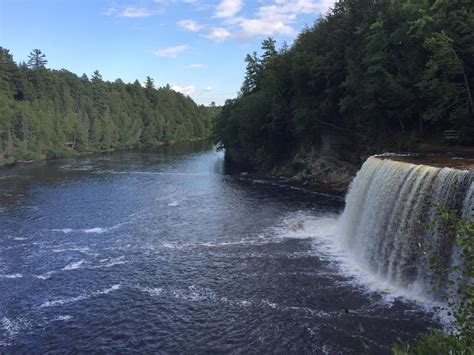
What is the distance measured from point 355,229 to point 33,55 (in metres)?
148

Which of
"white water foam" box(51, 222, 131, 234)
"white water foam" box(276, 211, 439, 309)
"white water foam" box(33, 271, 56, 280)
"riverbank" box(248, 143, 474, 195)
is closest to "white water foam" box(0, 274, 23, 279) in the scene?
"white water foam" box(33, 271, 56, 280)

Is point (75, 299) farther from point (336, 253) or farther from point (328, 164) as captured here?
point (328, 164)

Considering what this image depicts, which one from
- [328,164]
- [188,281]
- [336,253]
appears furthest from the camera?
[328,164]

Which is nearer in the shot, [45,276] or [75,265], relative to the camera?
[45,276]

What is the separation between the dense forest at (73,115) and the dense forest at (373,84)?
54469mm

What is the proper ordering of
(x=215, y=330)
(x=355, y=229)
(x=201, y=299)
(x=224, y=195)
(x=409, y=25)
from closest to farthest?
1. (x=215, y=330)
2. (x=201, y=299)
3. (x=355, y=229)
4. (x=409, y=25)
5. (x=224, y=195)

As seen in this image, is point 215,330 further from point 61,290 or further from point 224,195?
point 224,195

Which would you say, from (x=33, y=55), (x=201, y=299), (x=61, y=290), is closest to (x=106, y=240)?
(x=61, y=290)

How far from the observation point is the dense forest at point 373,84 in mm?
33719

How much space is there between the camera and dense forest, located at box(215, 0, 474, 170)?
33719 mm

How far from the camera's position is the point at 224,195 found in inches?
1996

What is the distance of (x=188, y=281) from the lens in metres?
25.1

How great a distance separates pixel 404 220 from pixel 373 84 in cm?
2147

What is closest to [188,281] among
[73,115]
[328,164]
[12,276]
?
[12,276]
